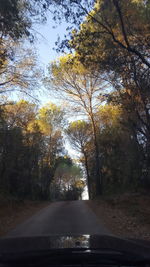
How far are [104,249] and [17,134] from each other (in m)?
23.1

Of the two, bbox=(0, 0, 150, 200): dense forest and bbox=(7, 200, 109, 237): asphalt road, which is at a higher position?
bbox=(0, 0, 150, 200): dense forest

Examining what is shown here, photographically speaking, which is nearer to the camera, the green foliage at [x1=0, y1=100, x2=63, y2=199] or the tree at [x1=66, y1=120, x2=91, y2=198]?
the green foliage at [x1=0, y1=100, x2=63, y2=199]

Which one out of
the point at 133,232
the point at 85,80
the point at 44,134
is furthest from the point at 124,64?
the point at 44,134

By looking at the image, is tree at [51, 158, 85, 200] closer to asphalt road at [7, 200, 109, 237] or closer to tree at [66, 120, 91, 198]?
tree at [66, 120, 91, 198]

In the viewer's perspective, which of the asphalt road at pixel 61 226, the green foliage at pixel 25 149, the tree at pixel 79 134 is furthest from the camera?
the tree at pixel 79 134

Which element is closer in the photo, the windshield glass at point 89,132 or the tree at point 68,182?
the windshield glass at point 89,132

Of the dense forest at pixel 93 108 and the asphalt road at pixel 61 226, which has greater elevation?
the dense forest at pixel 93 108

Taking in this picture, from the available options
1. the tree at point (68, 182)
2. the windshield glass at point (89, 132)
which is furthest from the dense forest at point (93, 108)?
the tree at point (68, 182)

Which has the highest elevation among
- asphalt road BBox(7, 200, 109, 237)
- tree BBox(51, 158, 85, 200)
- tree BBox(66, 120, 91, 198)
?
tree BBox(66, 120, 91, 198)

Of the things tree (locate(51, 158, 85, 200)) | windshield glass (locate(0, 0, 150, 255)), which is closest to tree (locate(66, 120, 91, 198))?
windshield glass (locate(0, 0, 150, 255))

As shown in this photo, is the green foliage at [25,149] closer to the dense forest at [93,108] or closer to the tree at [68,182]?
the dense forest at [93,108]

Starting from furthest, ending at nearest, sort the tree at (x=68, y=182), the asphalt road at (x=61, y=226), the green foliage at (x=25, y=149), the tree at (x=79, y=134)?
the tree at (x=68, y=182) < the tree at (x=79, y=134) < the green foliage at (x=25, y=149) < the asphalt road at (x=61, y=226)

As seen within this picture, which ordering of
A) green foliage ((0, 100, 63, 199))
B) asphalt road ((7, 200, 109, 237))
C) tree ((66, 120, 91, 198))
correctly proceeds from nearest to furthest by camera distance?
1. asphalt road ((7, 200, 109, 237))
2. green foliage ((0, 100, 63, 199))
3. tree ((66, 120, 91, 198))

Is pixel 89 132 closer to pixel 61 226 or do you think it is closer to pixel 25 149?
pixel 25 149
